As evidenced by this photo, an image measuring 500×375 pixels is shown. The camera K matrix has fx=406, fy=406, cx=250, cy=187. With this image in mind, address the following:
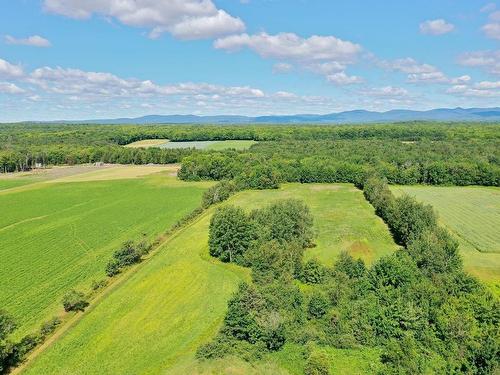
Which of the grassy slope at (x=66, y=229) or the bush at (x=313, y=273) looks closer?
the grassy slope at (x=66, y=229)

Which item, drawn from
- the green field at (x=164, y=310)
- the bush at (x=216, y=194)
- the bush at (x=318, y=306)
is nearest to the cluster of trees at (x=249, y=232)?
the green field at (x=164, y=310)

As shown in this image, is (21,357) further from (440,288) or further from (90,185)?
(90,185)

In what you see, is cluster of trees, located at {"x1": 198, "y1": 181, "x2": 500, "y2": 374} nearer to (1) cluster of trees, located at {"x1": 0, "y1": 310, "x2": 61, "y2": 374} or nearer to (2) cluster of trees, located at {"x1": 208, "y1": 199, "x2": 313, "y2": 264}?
(2) cluster of trees, located at {"x1": 208, "y1": 199, "x2": 313, "y2": 264}

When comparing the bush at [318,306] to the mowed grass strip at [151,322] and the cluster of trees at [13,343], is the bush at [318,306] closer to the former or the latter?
the mowed grass strip at [151,322]

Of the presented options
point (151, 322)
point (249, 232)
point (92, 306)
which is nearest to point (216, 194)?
point (249, 232)

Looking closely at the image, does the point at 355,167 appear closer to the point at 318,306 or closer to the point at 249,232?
the point at 249,232

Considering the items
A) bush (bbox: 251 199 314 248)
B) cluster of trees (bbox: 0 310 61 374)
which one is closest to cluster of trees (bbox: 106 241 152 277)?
cluster of trees (bbox: 0 310 61 374)
